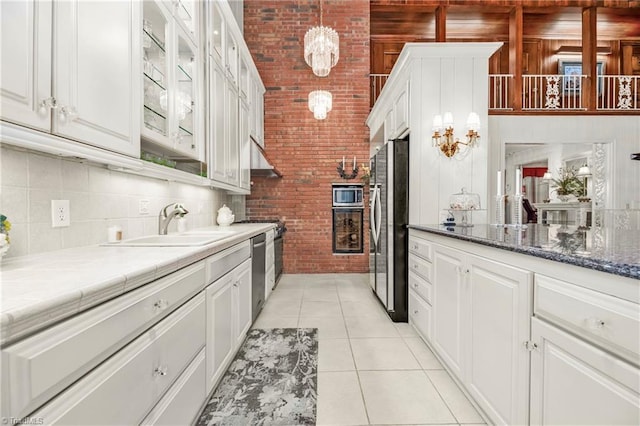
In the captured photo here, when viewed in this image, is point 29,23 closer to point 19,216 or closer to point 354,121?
point 19,216

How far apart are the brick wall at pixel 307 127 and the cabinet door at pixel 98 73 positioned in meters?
3.74

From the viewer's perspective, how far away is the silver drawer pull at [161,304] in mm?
1075

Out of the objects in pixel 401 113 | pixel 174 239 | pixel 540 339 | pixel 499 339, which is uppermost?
pixel 401 113

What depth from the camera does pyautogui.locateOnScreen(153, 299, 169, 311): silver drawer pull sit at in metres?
1.08

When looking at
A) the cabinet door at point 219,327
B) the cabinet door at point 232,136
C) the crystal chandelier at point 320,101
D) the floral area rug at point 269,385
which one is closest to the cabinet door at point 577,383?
the floral area rug at point 269,385

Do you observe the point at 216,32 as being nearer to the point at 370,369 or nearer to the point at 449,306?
the point at 449,306

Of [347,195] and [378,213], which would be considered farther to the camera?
[347,195]

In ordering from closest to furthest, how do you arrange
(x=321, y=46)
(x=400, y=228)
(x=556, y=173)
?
(x=400, y=228), (x=321, y=46), (x=556, y=173)

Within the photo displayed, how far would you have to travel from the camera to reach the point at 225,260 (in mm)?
1940

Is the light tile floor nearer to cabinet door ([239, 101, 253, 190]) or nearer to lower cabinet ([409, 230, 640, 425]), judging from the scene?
lower cabinet ([409, 230, 640, 425])

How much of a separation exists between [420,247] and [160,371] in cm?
210

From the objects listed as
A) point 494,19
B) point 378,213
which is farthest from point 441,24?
point 378,213

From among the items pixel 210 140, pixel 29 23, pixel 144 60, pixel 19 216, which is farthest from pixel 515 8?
pixel 19 216

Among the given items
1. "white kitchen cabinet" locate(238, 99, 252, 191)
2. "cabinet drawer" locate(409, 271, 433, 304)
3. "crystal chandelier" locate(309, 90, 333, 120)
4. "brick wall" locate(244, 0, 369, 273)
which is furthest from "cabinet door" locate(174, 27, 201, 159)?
"brick wall" locate(244, 0, 369, 273)
